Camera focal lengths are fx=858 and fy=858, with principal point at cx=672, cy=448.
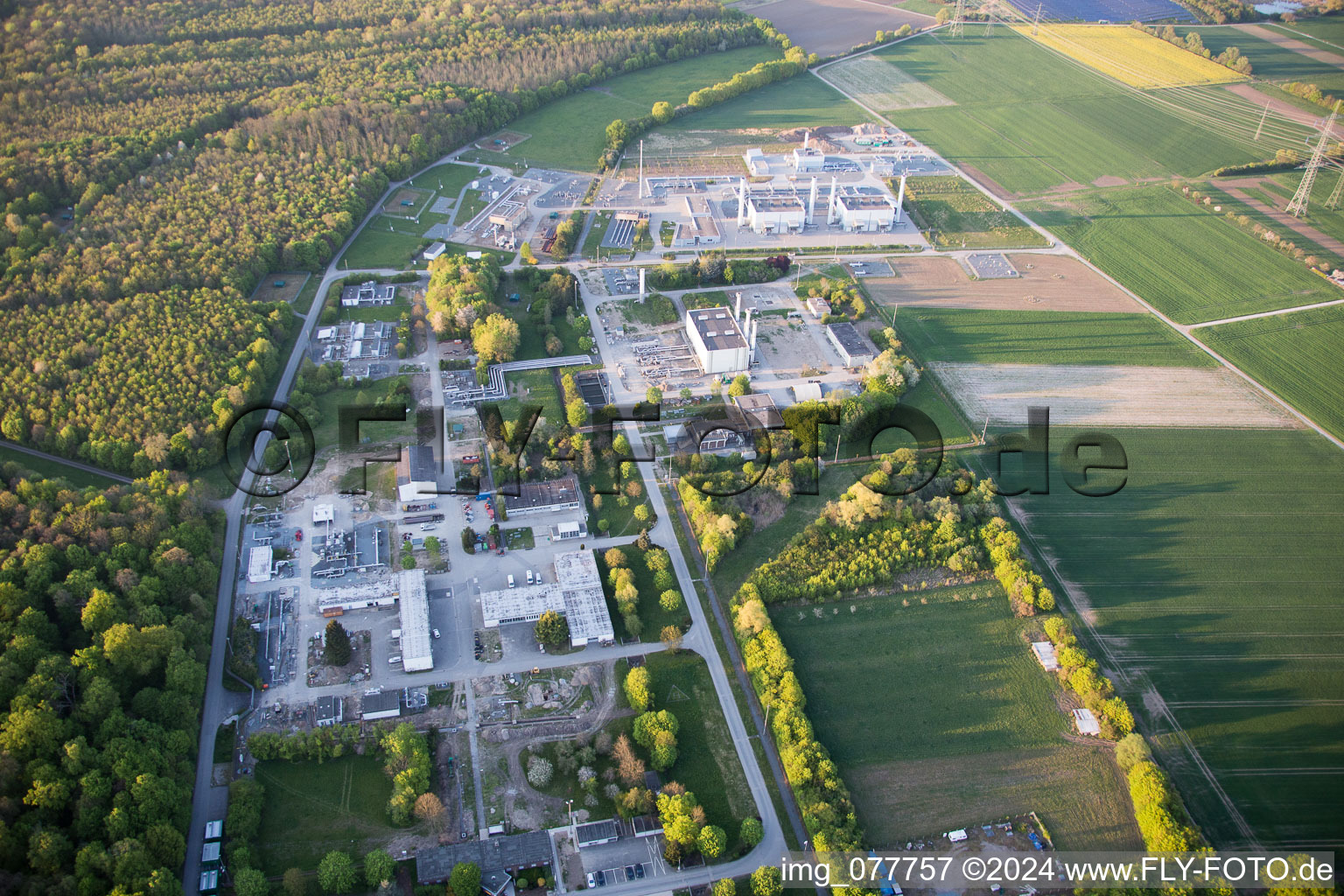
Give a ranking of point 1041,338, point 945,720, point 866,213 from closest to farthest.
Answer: point 945,720, point 1041,338, point 866,213

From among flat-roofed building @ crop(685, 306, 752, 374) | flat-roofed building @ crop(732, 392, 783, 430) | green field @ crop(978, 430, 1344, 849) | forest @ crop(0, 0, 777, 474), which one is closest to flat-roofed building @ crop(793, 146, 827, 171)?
forest @ crop(0, 0, 777, 474)

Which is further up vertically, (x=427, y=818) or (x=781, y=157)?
(x=781, y=157)

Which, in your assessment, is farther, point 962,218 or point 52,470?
point 962,218

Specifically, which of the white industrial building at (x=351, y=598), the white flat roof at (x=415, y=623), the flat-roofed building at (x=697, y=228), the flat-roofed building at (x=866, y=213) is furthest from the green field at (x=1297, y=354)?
the white industrial building at (x=351, y=598)

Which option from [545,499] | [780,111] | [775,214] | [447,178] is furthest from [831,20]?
[545,499]

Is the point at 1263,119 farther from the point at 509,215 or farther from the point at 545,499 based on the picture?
the point at 545,499

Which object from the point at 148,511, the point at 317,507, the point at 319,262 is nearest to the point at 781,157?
the point at 319,262

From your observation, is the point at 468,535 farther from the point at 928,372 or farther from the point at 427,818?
the point at 928,372
